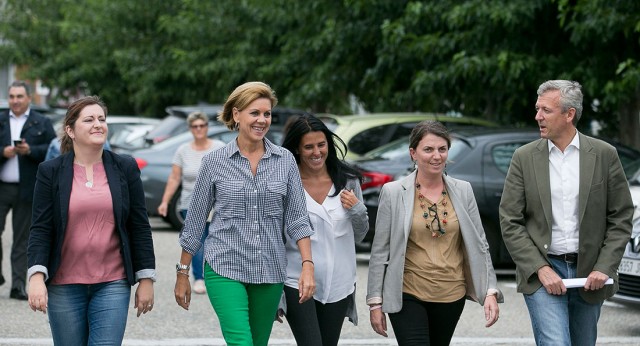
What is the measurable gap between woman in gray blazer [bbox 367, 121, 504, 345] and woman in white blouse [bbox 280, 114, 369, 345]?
20cm

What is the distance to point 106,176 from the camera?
5832 mm

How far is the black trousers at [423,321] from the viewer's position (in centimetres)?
612

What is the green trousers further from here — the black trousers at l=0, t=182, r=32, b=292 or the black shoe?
the black trousers at l=0, t=182, r=32, b=292

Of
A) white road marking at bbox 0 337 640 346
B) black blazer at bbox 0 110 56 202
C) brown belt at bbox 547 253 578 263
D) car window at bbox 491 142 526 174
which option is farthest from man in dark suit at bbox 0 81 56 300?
brown belt at bbox 547 253 578 263

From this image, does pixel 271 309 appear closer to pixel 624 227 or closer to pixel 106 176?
pixel 106 176

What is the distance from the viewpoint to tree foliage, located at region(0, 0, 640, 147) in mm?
16875

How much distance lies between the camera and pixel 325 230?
21.0 feet

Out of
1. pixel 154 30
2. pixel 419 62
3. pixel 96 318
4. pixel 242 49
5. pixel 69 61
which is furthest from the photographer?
pixel 69 61

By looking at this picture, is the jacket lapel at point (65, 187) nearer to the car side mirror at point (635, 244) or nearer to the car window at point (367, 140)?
the car side mirror at point (635, 244)

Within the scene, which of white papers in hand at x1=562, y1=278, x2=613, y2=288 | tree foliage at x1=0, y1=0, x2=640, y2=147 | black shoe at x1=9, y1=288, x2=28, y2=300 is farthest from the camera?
tree foliage at x1=0, y1=0, x2=640, y2=147

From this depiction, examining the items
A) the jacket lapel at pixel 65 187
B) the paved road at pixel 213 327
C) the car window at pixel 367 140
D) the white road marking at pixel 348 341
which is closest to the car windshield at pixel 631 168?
the paved road at pixel 213 327

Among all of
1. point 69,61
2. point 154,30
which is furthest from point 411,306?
point 69,61

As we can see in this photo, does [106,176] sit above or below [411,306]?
above

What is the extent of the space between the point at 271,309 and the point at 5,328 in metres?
4.08
